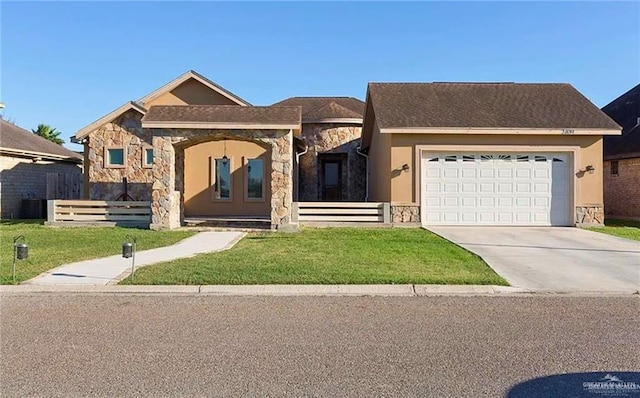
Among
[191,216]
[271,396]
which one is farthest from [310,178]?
[271,396]

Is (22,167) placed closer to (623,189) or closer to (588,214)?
(588,214)

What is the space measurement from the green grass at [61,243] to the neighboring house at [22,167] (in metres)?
5.00

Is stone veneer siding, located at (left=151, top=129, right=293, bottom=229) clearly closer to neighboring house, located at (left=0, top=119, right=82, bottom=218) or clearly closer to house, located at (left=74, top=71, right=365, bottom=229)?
house, located at (left=74, top=71, right=365, bottom=229)

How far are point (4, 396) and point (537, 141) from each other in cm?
1599

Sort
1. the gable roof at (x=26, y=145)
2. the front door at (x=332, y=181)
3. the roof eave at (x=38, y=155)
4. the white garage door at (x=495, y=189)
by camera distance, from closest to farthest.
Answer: the white garage door at (x=495, y=189)
the roof eave at (x=38, y=155)
the gable roof at (x=26, y=145)
the front door at (x=332, y=181)

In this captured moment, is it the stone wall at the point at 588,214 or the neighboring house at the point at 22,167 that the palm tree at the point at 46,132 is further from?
the stone wall at the point at 588,214

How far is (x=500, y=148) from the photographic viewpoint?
622 inches

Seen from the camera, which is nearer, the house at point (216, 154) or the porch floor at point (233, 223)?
the house at point (216, 154)

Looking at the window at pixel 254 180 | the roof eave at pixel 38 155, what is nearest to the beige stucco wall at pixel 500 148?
the window at pixel 254 180

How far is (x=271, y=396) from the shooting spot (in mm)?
3611

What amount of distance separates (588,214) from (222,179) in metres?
14.0

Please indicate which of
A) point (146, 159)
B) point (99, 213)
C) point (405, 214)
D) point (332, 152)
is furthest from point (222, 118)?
point (332, 152)

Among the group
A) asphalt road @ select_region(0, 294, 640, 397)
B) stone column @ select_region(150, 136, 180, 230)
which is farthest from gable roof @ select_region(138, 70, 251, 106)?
asphalt road @ select_region(0, 294, 640, 397)

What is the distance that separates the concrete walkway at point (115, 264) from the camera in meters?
7.58
